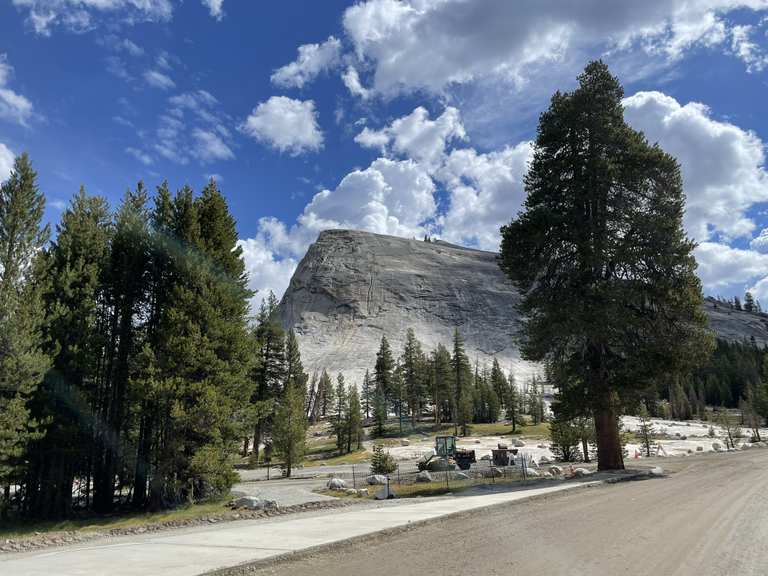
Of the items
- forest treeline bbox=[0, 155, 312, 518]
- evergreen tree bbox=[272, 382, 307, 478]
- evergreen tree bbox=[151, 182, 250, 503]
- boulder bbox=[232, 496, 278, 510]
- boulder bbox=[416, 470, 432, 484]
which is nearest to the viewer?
boulder bbox=[232, 496, 278, 510]

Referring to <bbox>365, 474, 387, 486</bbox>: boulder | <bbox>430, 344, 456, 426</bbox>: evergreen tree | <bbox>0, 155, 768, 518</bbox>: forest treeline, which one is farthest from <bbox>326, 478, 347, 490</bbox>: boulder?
<bbox>430, 344, 456, 426</bbox>: evergreen tree

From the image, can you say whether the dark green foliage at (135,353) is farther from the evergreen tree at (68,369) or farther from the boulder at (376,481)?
the boulder at (376,481)

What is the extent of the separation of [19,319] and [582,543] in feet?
68.2

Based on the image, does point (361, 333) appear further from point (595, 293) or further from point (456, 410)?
point (595, 293)

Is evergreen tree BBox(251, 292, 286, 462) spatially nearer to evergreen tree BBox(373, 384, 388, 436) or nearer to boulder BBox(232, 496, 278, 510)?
evergreen tree BBox(373, 384, 388, 436)

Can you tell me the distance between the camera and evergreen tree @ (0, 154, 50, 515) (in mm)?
18344

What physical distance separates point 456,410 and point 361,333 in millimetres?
82278

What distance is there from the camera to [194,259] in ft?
79.0

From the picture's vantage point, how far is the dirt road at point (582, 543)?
703 cm

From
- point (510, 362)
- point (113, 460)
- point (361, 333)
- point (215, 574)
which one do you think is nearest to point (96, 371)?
point (113, 460)

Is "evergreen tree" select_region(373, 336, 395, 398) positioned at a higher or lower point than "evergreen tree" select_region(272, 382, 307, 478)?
higher

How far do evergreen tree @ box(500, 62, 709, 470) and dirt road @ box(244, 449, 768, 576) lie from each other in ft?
27.4

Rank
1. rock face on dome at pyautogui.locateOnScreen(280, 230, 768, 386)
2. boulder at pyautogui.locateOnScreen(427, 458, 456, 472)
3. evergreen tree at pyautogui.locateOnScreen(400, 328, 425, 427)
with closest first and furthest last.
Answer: boulder at pyautogui.locateOnScreen(427, 458, 456, 472)
evergreen tree at pyautogui.locateOnScreen(400, 328, 425, 427)
rock face on dome at pyautogui.locateOnScreen(280, 230, 768, 386)

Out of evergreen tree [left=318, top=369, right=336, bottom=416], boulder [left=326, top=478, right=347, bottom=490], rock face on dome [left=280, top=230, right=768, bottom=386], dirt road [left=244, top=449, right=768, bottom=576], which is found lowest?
boulder [left=326, top=478, right=347, bottom=490]
